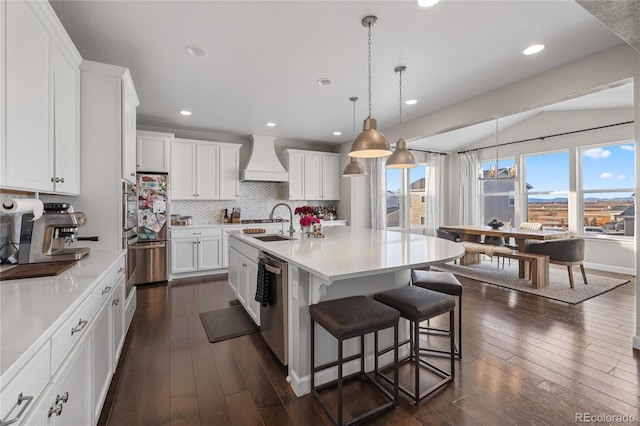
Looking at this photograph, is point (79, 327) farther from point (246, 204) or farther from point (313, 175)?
point (313, 175)

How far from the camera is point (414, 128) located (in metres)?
4.81

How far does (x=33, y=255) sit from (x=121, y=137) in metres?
1.17

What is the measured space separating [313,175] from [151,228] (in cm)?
327

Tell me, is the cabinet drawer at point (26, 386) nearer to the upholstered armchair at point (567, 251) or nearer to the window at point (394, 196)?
the upholstered armchair at point (567, 251)

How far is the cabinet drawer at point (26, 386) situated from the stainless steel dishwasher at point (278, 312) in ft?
4.26

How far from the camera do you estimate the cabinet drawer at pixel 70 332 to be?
41.6 inches

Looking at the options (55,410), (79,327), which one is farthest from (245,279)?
(55,410)

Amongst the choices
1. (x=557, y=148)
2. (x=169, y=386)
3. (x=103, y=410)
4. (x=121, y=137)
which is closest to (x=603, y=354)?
(x=169, y=386)

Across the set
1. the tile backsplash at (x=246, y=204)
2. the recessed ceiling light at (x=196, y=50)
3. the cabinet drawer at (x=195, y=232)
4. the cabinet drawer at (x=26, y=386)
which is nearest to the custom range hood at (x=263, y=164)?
the tile backsplash at (x=246, y=204)

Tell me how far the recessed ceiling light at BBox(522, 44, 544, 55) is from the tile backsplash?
463 centimetres

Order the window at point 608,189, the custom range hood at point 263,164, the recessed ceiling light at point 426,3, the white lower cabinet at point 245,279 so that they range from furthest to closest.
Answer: the custom range hood at point 263,164
the window at point 608,189
the white lower cabinet at point 245,279
the recessed ceiling light at point 426,3

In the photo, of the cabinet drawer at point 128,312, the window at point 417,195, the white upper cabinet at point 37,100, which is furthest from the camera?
the window at point 417,195

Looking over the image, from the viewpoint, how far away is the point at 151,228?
449 centimetres

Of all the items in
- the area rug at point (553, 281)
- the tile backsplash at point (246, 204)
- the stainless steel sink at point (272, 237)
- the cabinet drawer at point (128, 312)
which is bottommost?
the area rug at point (553, 281)
